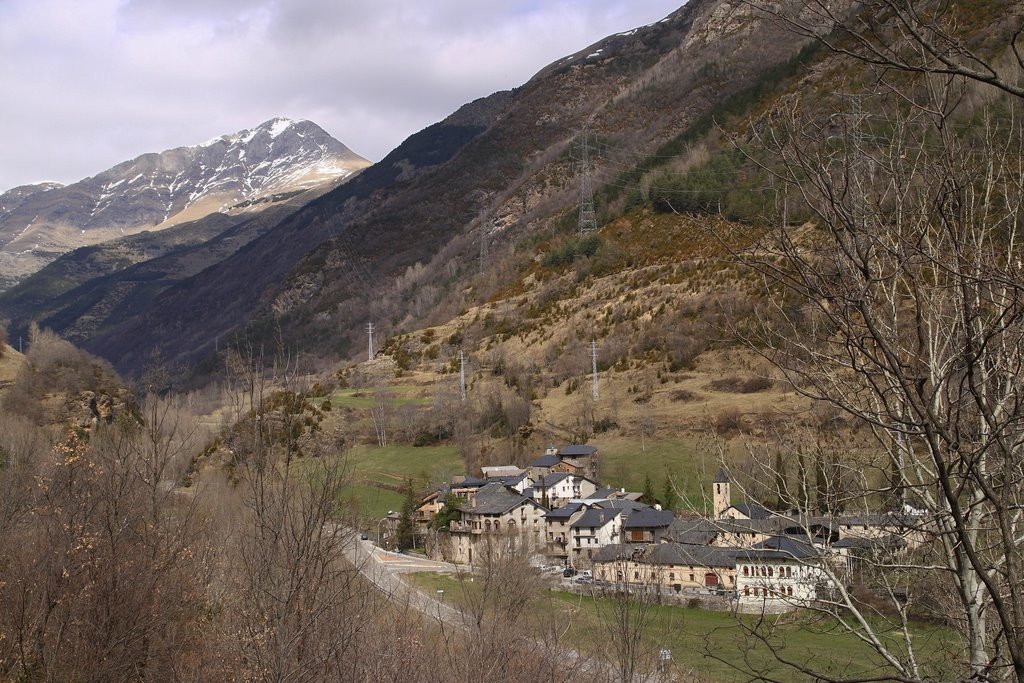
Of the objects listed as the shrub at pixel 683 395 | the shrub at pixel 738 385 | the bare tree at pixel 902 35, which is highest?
the bare tree at pixel 902 35

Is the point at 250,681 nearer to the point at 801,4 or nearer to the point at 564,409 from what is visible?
the point at 801,4

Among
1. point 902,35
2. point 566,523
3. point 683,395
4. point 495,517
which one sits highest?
point 902,35

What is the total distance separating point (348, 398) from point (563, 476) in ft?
101

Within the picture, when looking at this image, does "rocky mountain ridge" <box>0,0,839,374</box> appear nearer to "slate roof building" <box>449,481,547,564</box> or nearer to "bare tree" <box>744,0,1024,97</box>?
"slate roof building" <box>449,481,547,564</box>

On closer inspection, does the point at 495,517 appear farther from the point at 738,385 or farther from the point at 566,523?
the point at 738,385

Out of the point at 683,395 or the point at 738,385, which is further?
the point at 683,395

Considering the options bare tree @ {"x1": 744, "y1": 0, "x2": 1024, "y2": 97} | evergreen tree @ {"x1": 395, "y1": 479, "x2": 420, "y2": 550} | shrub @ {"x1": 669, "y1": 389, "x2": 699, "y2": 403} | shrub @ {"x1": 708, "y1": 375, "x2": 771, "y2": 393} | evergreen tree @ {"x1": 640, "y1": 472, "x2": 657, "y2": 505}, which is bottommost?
evergreen tree @ {"x1": 395, "y1": 479, "x2": 420, "y2": 550}

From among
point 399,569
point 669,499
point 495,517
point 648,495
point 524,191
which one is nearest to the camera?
point 399,569

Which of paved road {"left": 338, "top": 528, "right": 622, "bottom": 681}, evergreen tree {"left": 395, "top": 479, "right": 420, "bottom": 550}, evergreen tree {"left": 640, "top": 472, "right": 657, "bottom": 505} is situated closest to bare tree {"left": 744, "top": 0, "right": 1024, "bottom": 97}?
paved road {"left": 338, "top": 528, "right": 622, "bottom": 681}

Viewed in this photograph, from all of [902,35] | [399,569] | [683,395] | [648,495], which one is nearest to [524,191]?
[683,395]

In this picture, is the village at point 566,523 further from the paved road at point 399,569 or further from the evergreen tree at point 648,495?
the paved road at point 399,569

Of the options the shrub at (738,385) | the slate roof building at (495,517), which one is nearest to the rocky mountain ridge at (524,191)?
the shrub at (738,385)

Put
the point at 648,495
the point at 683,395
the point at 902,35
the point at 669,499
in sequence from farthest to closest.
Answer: the point at 683,395
the point at 648,495
the point at 669,499
the point at 902,35

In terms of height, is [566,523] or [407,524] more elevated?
[407,524]
